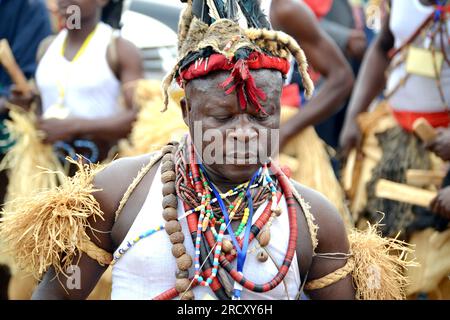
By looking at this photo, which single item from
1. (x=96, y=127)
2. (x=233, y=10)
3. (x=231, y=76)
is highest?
(x=233, y=10)

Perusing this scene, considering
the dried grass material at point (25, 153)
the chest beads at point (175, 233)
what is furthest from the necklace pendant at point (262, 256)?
the dried grass material at point (25, 153)

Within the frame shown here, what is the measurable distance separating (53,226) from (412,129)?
2695mm

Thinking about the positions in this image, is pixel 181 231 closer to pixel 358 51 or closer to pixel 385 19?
pixel 385 19

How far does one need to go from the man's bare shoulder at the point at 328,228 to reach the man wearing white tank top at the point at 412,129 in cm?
160

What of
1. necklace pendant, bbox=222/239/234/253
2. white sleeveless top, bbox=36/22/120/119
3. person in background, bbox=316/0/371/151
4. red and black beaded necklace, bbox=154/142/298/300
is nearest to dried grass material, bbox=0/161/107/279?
red and black beaded necklace, bbox=154/142/298/300

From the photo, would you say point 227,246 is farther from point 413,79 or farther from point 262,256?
point 413,79

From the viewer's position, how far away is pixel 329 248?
2.83 meters

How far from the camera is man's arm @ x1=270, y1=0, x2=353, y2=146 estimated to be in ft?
14.7

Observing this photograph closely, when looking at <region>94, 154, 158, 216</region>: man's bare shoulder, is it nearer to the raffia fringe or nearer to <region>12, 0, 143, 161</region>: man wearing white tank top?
the raffia fringe

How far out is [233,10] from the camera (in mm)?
2670

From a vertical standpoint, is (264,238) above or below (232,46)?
below

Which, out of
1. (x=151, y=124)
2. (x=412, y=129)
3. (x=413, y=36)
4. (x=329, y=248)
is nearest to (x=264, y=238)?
(x=329, y=248)

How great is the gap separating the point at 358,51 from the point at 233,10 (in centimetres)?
461
